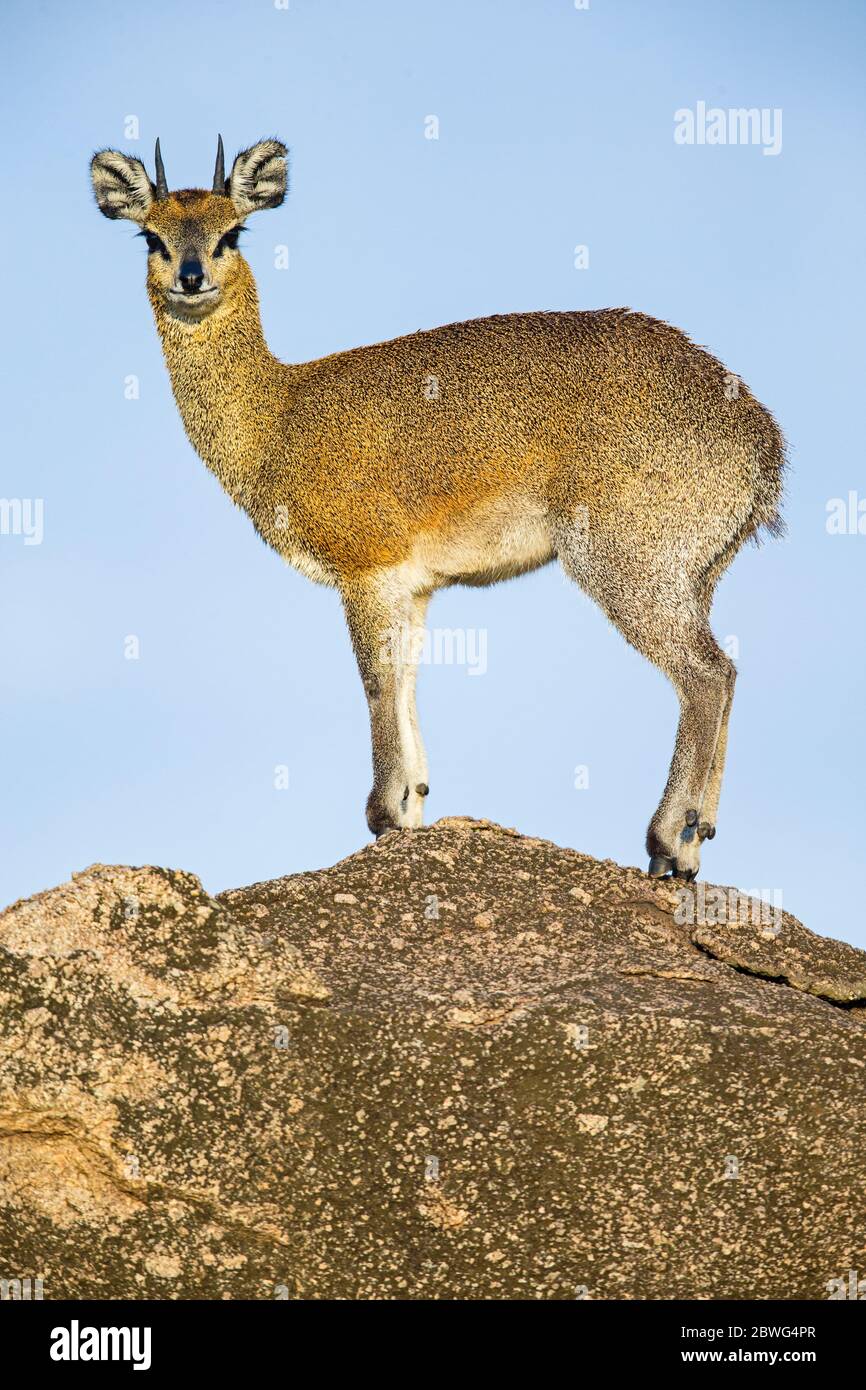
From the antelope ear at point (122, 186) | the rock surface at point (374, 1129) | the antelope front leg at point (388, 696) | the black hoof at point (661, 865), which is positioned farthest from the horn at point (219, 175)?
the rock surface at point (374, 1129)

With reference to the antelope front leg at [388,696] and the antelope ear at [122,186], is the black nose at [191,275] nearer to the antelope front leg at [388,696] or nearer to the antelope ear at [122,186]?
the antelope ear at [122,186]

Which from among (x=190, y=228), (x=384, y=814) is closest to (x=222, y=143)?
(x=190, y=228)

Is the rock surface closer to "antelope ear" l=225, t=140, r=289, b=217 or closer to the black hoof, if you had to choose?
the black hoof

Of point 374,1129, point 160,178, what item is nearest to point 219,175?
point 160,178

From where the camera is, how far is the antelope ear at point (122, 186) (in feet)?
42.5

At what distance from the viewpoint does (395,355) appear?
13.0 metres

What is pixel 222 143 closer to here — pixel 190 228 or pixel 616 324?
pixel 190 228

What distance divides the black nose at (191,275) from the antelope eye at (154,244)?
11.4 inches

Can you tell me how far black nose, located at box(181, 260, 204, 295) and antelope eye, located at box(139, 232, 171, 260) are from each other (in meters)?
0.29

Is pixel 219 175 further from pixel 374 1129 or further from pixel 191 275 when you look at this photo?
pixel 374 1129

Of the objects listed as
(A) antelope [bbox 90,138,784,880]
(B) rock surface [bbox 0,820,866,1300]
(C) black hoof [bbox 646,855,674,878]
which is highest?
(A) antelope [bbox 90,138,784,880]

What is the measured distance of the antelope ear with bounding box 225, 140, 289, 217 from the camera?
13109mm

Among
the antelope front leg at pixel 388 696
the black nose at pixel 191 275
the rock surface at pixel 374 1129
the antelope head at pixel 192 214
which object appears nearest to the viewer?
the rock surface at pixel 374 1129

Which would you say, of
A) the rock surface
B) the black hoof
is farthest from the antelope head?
the rock surface
